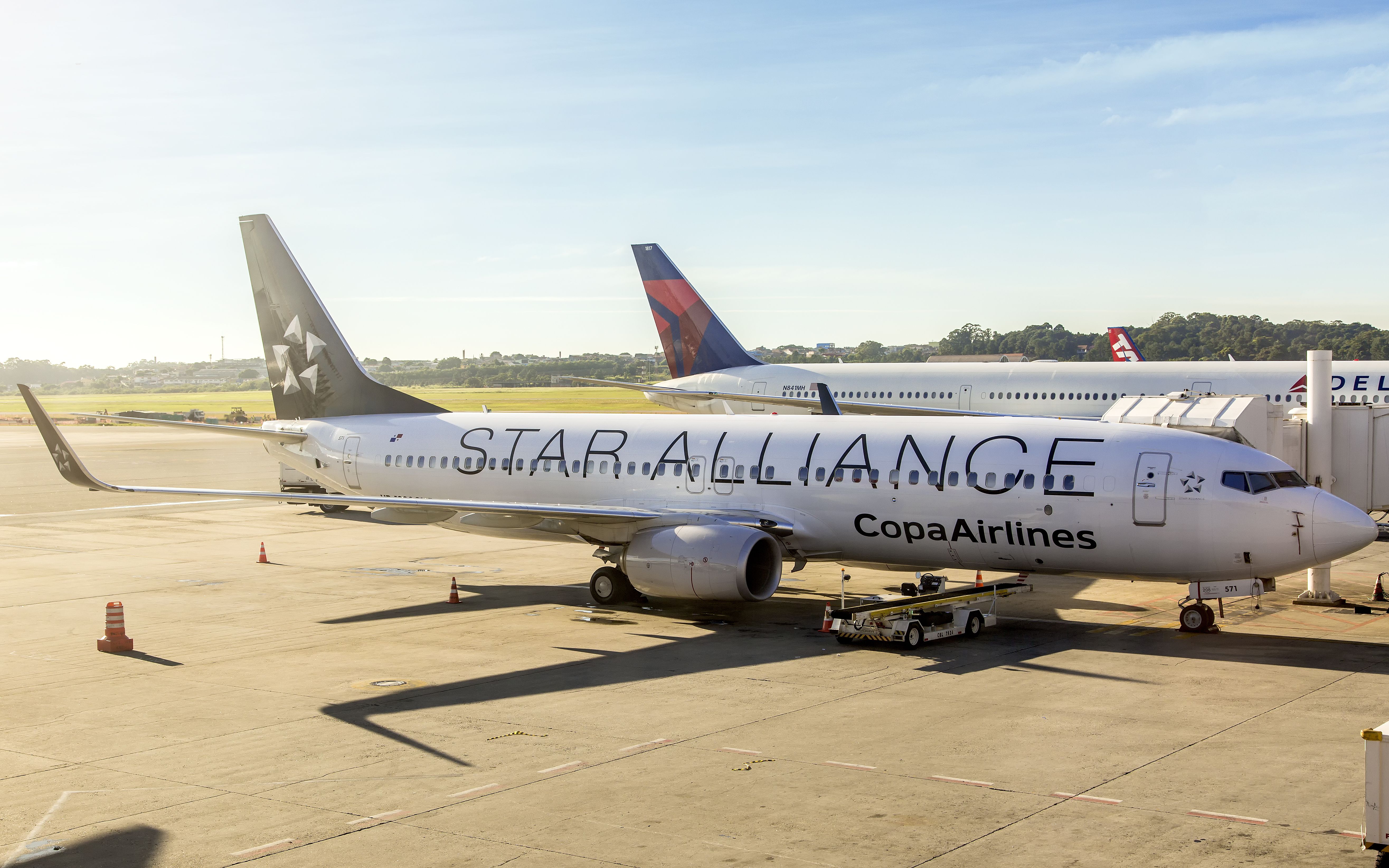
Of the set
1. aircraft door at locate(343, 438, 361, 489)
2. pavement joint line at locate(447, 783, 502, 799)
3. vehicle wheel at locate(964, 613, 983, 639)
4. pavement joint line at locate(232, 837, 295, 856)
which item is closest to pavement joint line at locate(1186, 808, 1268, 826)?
pavement joint line at locate(447, 783, 502, 799)

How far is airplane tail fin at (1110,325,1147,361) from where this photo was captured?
257 feet

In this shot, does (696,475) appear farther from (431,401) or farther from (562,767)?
(431,401)

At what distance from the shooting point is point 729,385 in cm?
5019

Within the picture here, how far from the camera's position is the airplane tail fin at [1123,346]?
7844 centimetres

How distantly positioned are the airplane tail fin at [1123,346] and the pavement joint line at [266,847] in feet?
244

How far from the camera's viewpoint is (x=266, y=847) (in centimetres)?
1159

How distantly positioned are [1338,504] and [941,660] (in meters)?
7.54

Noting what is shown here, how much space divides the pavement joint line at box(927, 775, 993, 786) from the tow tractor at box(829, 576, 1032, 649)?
7122 mm

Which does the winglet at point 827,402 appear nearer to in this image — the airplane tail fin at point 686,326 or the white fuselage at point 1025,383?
the white fuselage at point 1025,383

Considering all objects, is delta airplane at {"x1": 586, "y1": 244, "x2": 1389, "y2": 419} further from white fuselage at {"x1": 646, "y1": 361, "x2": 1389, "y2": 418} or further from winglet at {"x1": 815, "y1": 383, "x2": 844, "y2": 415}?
winglet at {"x1": 815, "y1": 383, "x2": 844, "y2": 415}

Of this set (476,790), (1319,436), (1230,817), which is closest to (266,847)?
(476,790)

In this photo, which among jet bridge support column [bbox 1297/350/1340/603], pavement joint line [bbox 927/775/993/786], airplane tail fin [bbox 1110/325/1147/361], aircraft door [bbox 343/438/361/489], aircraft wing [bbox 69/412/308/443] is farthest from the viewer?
airplane tail fin [bbox 1110/325/1147/361]

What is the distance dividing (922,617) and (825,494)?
12.2 feet

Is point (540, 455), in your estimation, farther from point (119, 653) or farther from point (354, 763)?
point (354, 763)
